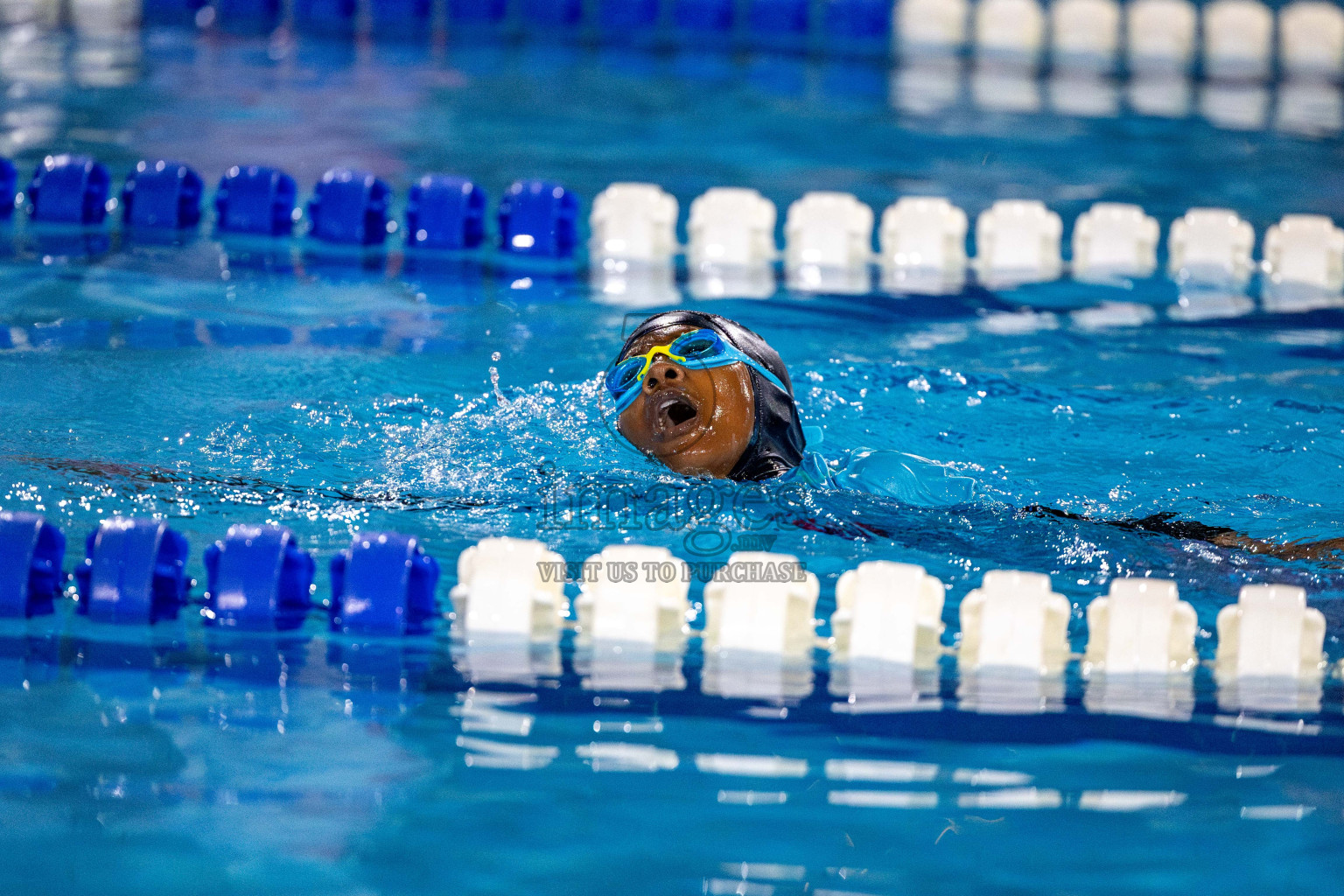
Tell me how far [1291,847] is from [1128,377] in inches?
98.6

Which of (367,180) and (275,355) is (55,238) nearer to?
(367,180)

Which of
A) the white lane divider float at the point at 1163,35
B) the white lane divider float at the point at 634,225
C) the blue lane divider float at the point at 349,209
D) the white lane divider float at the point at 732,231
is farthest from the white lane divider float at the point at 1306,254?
the white lane divider float at the point at 1163,35

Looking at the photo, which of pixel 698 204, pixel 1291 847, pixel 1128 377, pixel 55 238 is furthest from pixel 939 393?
pixel 55 238

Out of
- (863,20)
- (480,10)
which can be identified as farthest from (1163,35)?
(480,10)

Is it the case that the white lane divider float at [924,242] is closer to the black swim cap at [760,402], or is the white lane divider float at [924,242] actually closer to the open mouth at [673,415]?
the black swim cap at [760,402]

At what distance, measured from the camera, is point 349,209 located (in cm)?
575

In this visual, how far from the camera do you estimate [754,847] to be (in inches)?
89.5

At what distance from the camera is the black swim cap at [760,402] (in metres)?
3.31

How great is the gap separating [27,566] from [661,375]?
53.4 inches

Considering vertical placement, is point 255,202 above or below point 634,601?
above

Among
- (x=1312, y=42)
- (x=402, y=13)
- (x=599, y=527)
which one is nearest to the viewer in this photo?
(x=599, y=527)

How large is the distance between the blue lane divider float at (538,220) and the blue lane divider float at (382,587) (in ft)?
9.37

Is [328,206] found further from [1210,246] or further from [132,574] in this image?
[1210,246]

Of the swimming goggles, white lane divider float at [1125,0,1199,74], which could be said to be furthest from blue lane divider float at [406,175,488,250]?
white lane divider float at [1125,0,1199,74]
